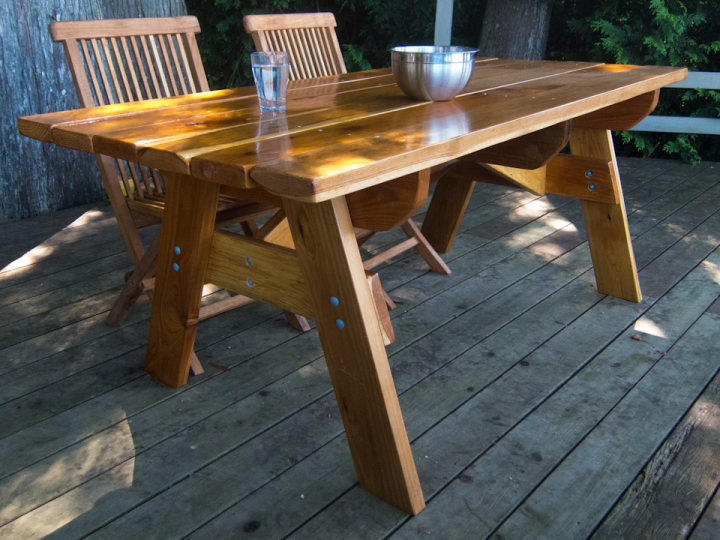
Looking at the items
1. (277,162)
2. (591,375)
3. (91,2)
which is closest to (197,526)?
(277,162)

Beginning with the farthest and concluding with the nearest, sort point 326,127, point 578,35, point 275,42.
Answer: point 578,35
point 275,42
point 326,127

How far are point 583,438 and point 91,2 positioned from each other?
11.1 ft

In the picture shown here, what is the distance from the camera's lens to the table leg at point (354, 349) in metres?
1.32

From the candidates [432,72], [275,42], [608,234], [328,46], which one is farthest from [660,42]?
[432,72]

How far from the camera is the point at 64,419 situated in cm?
181

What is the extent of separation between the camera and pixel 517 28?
4781 millimetres

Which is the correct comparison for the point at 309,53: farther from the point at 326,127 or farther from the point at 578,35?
the point at 578,35

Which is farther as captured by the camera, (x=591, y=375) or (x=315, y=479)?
(x=591, y=375)

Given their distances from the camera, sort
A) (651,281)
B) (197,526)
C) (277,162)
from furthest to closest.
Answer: (651,281) < (197,526) < (277,162)

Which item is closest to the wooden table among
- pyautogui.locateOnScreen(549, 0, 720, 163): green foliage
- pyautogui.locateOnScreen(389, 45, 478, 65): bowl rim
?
pyautogui.locateOnScreen(389, 45, 478, 65): bowl rim

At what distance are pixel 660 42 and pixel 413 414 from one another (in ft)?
12.2

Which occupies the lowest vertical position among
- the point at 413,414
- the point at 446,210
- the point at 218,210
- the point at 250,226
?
the point at 413,414

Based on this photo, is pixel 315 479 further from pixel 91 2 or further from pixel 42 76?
pixel 91 2

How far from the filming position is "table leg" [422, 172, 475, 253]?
112 inches
